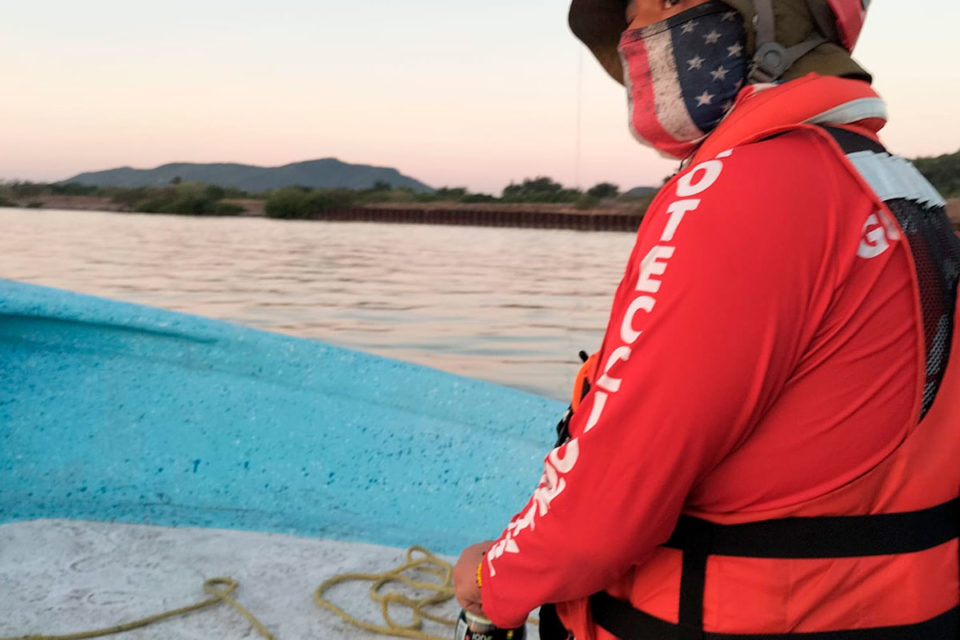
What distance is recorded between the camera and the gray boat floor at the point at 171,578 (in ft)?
8.04

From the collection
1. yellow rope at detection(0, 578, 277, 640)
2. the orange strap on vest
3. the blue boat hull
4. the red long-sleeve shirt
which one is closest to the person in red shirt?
the red long-sleeve shirt

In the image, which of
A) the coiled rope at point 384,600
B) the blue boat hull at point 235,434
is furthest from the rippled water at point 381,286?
the coiled rope at point 384,600

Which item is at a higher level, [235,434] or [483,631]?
[483,631]

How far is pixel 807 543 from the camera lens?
3.40ft

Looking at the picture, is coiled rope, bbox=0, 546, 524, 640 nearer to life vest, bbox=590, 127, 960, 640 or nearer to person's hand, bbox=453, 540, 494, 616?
person's hand, bbox=453, 540, 494, 616

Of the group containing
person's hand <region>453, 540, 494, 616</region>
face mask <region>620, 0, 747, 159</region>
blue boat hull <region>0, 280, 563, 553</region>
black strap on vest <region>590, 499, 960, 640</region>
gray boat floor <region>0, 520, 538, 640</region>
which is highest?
face mask <region>620, 0, 747, 159</region>

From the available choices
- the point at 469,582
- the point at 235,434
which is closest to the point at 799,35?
the point at 469,582

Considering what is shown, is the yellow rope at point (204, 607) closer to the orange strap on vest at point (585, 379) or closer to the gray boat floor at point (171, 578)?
the gray boat floor at point (171, 578)

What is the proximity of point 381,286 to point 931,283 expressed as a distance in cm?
1452

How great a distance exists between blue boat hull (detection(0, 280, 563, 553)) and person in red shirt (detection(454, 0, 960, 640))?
223 centimetres

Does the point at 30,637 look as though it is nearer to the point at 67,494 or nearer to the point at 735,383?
the point at 67,494

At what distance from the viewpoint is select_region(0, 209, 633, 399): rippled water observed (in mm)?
9594

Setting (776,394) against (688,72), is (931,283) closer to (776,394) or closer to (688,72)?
(776,394)

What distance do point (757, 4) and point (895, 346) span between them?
0.48 meters
